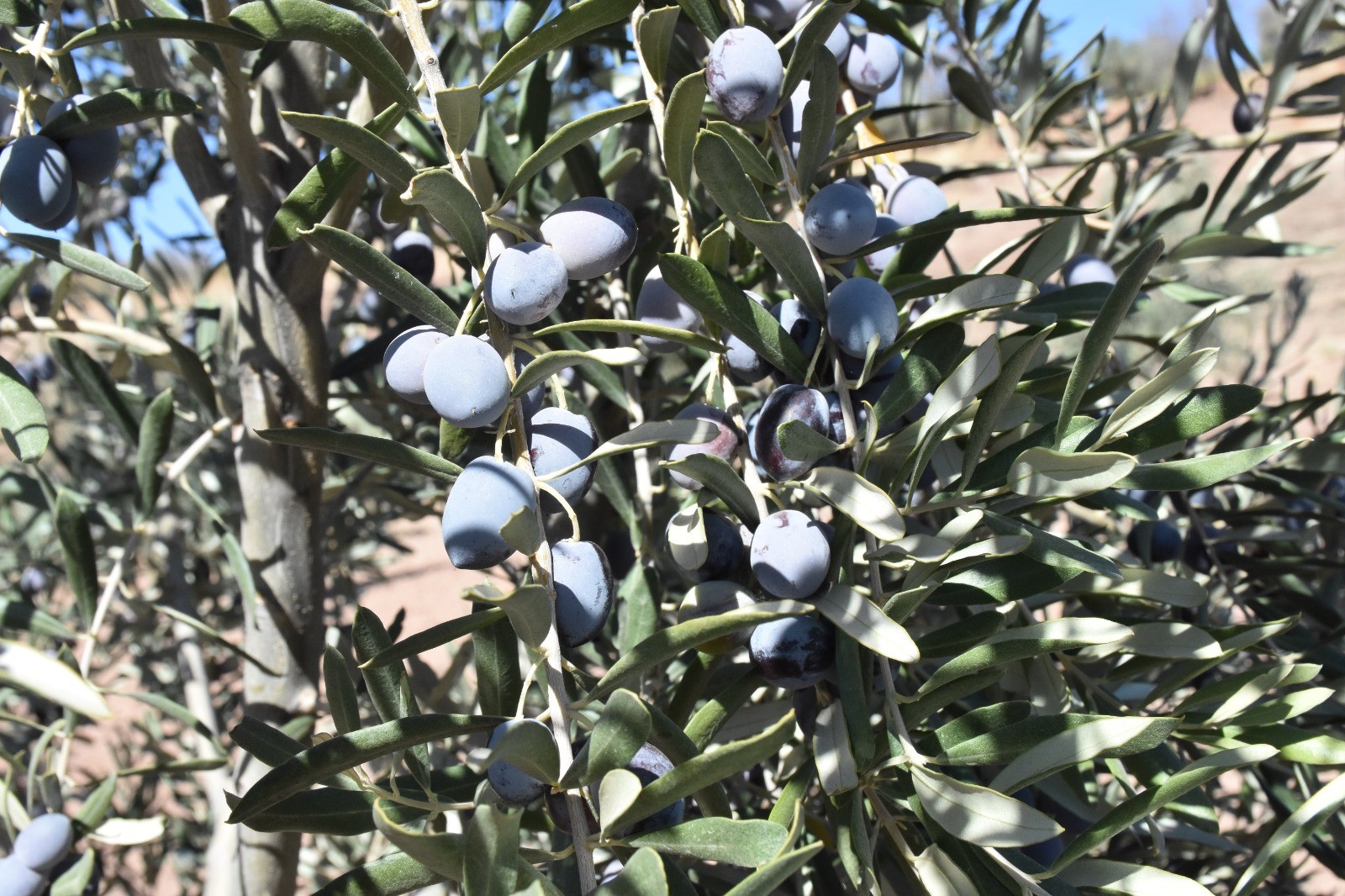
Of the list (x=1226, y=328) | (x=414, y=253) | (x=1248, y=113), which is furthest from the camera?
(x=1226, y=328)

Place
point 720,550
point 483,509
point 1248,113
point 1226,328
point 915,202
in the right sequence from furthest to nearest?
point 1226,328
point 1248,113
point 915,202
point 720,550
point 483,509

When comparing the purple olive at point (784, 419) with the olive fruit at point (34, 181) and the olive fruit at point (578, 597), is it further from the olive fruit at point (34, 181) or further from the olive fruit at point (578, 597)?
the olive fruit at point (34, 181)

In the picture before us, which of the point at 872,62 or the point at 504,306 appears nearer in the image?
the point at 504,306

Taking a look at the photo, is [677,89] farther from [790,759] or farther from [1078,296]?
[790,759]

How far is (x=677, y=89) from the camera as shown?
0.48 m

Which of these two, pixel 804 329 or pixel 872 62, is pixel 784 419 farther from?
pixel 872 62

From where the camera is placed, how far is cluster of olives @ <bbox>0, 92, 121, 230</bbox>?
1.87 feet

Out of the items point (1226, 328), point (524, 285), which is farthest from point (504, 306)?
point (1226, 328)

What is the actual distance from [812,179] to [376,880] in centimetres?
42

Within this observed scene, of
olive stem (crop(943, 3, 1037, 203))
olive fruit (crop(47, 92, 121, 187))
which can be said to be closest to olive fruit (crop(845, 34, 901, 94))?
olive stem (crop(943, 3, 1037, 203))

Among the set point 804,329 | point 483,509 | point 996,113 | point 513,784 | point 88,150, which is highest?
point 996,113

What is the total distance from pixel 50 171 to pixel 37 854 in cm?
49

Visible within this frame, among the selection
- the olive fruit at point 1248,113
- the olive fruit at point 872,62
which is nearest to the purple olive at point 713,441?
the olive fruit at point 872,62

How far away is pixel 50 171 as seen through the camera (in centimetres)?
58
